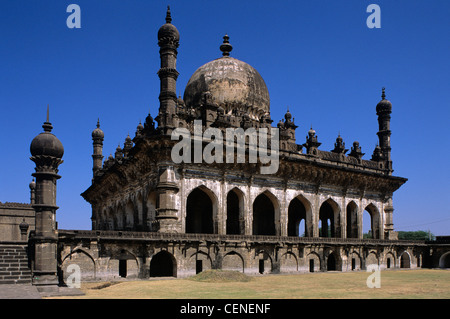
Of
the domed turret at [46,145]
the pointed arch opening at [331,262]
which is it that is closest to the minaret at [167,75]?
the domed turret at [46,145]

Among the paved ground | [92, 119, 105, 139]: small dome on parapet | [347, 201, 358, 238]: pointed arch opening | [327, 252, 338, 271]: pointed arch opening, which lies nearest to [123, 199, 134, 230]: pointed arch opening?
[92, 119, 105, 139]: small dome on parapet

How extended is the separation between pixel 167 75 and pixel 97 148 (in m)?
22.0

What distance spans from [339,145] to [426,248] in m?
12.9

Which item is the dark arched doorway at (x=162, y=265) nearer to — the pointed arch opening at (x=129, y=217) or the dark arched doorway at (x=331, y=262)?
the pointed arch opening at (x=129, y=217)

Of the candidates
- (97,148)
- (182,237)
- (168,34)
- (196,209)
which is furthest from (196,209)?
(97,148)

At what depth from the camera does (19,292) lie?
14930 millimetres

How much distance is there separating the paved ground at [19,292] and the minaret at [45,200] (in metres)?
0.76

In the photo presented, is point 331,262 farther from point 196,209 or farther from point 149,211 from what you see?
point 149,211

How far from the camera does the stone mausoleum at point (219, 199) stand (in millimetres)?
23188

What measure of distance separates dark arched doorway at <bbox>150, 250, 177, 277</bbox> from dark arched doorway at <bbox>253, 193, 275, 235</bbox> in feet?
44.3
